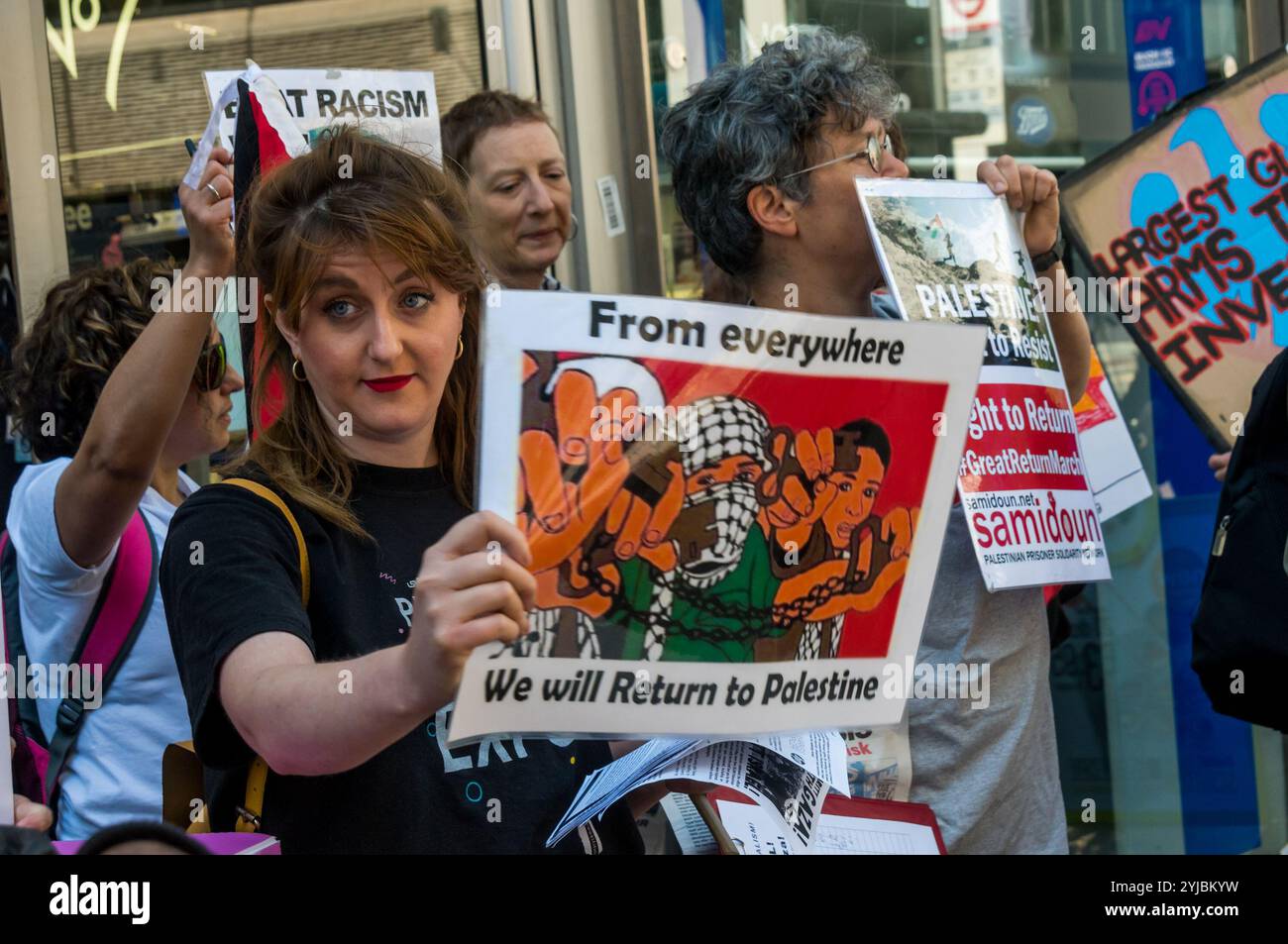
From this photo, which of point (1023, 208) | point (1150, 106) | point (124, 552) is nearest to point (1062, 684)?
point (1150, 106)

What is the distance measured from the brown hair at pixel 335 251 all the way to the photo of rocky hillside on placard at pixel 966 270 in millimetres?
753

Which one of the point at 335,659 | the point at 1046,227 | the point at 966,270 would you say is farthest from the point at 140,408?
the point at 1046,227

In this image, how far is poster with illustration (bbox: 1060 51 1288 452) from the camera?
2.80 m

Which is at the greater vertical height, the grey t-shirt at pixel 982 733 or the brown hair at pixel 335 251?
the brown hair at pixel 335 251

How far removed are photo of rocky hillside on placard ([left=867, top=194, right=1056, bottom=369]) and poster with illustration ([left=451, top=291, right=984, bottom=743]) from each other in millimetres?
711

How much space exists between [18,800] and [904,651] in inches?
37.9

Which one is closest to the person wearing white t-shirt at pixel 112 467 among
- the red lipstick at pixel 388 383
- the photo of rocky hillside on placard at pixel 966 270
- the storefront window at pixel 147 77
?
the red lipstick at pixel 388 383

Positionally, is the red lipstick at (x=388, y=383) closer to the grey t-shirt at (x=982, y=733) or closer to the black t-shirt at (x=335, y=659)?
the black t-shirt at (x=335, y=659)

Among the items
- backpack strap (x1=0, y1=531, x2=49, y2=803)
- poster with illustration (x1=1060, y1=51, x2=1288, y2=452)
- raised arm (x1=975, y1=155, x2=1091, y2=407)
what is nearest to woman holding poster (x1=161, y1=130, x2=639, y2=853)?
backpack strap (x1=0, y1=531, x2=49, y2=803)

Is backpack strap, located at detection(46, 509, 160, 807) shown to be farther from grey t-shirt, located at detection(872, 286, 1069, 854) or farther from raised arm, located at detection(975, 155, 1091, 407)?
raised arm, located at detection(975, 155, 1091, 407)

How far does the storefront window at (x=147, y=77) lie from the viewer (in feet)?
13.6

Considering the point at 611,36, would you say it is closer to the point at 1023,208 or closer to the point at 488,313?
the point at 1023,208

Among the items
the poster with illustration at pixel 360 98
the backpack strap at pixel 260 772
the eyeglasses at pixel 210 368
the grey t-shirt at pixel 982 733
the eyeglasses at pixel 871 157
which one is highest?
the poster with illustration at pixel 360 98
